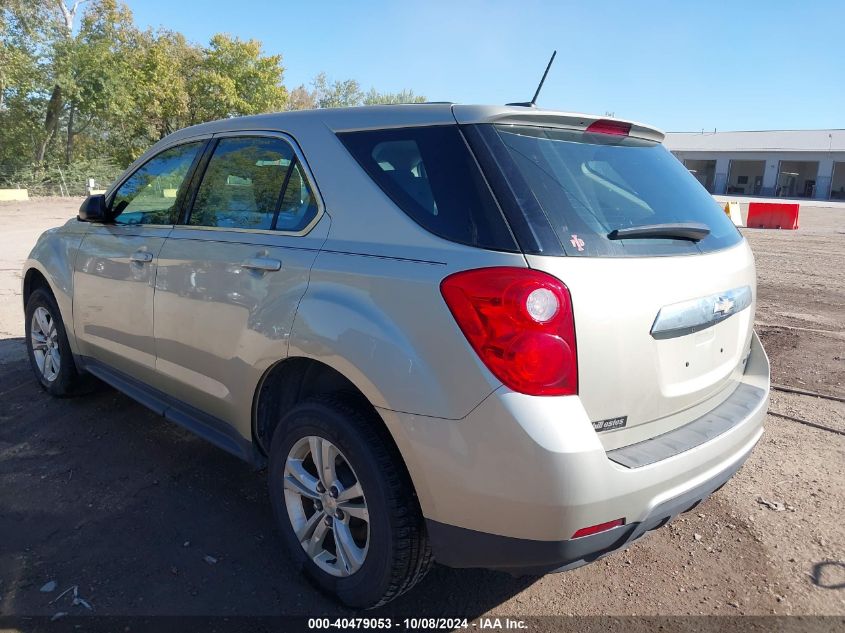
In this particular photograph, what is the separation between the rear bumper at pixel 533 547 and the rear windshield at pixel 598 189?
0.89 m

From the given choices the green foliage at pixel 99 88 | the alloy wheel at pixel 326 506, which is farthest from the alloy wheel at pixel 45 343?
the green foliage at pixel 99 88

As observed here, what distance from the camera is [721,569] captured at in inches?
110

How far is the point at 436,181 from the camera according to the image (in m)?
2.24

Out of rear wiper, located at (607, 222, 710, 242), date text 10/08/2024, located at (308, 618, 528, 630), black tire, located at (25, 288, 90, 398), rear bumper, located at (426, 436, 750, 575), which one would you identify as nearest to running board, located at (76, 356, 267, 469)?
black tire, located at (25, 288, 90, 398)

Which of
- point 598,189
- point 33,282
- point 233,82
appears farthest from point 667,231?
point 233,82

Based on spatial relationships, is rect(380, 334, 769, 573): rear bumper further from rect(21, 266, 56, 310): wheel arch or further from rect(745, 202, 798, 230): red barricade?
rect(745, 202, 798, 230): red barricade

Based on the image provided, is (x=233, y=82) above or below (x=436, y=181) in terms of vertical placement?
above

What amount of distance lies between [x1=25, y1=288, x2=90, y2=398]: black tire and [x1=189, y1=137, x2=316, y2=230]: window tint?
6.00 feet

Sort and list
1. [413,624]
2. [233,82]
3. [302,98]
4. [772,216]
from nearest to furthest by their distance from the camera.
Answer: [413,624]
[772,216]
[233,82]
[302,98]

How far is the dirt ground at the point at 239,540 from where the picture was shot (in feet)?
8.39

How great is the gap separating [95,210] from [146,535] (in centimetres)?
204

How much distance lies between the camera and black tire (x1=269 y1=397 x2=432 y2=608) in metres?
2.17

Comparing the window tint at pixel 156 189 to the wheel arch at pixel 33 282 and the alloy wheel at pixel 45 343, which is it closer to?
the wheel arch at pixel 33 282

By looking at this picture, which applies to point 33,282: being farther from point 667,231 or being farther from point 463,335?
point 667,231
